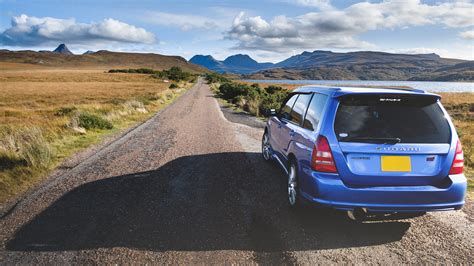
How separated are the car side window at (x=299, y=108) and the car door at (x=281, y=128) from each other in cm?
24

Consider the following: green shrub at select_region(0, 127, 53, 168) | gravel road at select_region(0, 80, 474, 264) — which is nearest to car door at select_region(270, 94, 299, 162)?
gravel road at select_region(0, 80, 474, 264)

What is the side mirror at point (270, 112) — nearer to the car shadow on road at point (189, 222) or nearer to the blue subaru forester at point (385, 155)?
the car shadow on road at point (189, 222)

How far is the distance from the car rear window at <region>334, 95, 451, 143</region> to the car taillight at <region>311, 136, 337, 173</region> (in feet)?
0.63

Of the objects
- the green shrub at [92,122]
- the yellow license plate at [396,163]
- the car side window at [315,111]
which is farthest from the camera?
the green shrub at [92,122]

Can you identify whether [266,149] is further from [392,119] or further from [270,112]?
[392,119]

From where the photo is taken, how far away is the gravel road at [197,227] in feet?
12.3

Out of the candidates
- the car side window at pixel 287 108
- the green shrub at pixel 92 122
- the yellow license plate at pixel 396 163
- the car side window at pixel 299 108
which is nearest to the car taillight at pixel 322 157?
the yellow license plate at pixel 396 163

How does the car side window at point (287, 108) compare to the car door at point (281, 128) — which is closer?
the car door at point (281, 128)

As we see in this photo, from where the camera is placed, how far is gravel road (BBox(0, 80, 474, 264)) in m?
3.74

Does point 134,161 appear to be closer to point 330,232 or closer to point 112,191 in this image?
point 112,191

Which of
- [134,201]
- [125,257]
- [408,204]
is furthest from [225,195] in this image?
[408,204]

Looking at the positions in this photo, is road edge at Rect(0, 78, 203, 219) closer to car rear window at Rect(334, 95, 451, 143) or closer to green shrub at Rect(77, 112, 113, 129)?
green shrub at Rect(77, 112, 113, 129)

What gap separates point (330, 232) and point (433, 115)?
191 cm

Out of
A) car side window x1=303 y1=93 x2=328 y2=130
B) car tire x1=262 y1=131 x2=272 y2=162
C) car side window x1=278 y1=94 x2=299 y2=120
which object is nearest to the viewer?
car side window x1=303 y1=93 x2=328 y2=130
